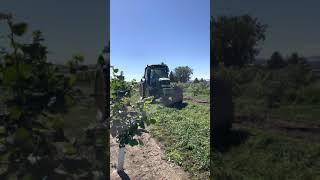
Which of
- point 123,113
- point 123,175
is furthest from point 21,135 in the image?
point 123,175

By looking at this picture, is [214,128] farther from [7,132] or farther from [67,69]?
[7,132]

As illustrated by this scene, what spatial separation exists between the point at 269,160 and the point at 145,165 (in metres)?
1.98

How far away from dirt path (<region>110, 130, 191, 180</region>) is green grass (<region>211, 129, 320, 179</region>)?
132 cm

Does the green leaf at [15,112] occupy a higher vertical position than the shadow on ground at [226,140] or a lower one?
higher

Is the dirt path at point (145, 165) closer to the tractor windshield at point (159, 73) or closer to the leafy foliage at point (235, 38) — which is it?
the leafy foliage at point (235, 38)

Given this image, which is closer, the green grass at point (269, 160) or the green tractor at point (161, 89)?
the green grass at point (269, 160)

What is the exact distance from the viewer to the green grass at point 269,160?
2.60 m

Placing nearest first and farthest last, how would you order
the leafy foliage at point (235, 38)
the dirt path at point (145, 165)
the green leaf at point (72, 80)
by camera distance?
1. the green leaf at point (72, 80)
2. the leafy foliage at point (235, 38)
3. the dirt path at point (145, 165)

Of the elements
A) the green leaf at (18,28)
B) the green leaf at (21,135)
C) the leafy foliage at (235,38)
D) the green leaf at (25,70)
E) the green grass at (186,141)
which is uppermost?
the leafy foliage at (235,38)

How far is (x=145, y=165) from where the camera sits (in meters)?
4.27

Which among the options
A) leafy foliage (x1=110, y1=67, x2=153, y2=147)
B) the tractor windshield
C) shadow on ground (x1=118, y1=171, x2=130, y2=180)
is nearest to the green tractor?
the tractor windshield

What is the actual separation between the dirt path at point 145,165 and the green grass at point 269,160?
1.32 metres

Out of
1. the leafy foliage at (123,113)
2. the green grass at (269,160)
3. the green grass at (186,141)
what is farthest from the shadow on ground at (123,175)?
the green grass at (269,160)

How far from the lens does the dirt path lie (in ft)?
12.9
